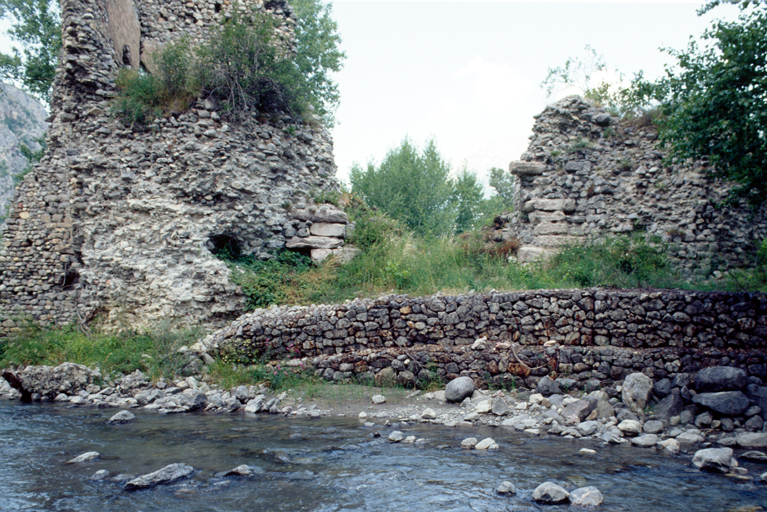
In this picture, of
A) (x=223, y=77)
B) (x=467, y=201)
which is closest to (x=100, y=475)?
(x=223, y=77)

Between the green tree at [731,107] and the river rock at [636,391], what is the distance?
4.47 m

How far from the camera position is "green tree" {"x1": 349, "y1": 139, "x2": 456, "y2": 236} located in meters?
20.7

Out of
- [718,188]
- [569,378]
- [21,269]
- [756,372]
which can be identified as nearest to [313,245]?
[569,378]

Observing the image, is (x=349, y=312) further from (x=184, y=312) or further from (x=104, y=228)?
(x=104, y=228)

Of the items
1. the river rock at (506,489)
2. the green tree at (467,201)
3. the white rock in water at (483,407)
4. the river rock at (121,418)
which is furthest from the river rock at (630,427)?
the green tree at (467,201)

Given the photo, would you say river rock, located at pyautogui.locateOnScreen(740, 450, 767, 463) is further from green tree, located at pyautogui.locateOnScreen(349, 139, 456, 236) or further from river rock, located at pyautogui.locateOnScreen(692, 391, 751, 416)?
green tree, located at pyautogui.locateOnScreen(349, 139, 456, 236)

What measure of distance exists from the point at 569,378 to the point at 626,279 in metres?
2.83

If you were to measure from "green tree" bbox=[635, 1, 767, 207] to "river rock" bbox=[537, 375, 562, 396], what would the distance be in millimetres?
5225

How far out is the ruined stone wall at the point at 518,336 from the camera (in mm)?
6879

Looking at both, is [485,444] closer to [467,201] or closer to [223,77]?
[223,77]

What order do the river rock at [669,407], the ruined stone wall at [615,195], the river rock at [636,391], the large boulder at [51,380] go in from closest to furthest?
the river rock at [669,407]
the river rock at [636,391]
the large boulder at [51,380]
the ruined stone wall at [615,195]

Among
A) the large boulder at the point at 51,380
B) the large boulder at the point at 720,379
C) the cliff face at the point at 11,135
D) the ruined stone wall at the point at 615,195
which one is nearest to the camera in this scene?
the large boulder at the point at 720,379

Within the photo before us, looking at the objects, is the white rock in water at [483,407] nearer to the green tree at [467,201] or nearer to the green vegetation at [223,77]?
the green vegetation at [223,77]

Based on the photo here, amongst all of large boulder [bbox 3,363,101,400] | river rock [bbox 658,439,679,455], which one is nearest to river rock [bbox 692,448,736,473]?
river rock [bbox 658,439,679,455]
